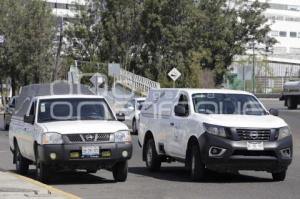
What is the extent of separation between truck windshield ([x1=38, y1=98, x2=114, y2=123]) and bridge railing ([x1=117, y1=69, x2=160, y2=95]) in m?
38.5

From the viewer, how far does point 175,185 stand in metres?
14.7

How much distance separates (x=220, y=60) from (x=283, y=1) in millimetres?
77198

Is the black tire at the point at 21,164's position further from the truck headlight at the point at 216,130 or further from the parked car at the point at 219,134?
the truck headlight at the point at 216,130

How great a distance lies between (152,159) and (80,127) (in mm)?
3474

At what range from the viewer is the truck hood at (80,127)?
14.4 metres

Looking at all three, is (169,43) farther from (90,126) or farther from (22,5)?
(90,126)

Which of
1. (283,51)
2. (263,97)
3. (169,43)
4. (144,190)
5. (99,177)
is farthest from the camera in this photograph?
(283,51)

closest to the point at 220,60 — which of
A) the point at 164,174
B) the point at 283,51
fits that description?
the point at 164,174

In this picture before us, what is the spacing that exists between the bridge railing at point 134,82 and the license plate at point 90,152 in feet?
131

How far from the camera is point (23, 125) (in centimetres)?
1648

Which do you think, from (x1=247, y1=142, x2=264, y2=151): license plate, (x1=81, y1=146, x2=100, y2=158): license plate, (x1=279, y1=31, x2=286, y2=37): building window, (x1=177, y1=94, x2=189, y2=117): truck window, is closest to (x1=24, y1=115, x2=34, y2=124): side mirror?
(x1=81, y1=146, x2=100, y2=158): license plate

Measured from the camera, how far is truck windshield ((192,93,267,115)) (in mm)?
15875

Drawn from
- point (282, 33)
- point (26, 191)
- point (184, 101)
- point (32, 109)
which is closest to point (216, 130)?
point (184, 101)

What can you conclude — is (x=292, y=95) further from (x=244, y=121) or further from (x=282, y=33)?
(x=282, y=33)
